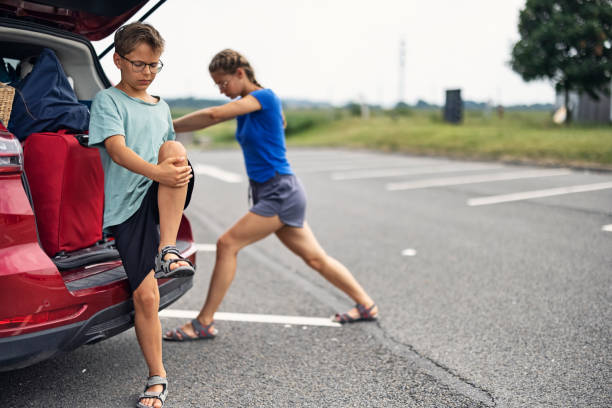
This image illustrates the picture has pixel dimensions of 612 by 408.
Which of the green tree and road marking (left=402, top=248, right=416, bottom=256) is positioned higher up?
the green tree

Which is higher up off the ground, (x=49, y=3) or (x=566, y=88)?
(x=566, y=88)

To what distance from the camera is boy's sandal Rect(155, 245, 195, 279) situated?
2.54m

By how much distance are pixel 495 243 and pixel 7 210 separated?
5.25m

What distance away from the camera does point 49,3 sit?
305 cm

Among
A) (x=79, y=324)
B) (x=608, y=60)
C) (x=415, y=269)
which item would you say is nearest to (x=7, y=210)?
(x=79, y=324)

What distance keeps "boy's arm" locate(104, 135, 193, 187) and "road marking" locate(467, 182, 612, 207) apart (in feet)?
23.5

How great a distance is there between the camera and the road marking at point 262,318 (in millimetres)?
3844

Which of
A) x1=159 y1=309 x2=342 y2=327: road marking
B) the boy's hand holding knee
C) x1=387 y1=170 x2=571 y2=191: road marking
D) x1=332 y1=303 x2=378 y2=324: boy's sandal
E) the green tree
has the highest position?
the green tree

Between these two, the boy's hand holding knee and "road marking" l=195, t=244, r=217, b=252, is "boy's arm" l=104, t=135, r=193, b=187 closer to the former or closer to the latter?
the boy's hand holding knee

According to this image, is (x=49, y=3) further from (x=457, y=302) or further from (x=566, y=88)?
(x=566, y=88)

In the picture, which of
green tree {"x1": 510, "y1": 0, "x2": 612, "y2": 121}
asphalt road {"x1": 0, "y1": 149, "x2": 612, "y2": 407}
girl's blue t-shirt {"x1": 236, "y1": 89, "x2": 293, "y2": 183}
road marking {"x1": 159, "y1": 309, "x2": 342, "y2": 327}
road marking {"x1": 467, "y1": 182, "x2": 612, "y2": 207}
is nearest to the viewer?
asphalt road {"x1": 0, "y1": 149, "x2": 612, "y2": 407}

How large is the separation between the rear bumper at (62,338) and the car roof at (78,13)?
5.32 ft

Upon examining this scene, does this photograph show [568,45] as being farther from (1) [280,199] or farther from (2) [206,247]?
(1) [280,199]

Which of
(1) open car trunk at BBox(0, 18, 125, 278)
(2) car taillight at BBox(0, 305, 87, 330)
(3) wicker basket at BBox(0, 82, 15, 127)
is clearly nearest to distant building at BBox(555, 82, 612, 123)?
(1) open car trunk at BBox(0, 18, 125, 278)
